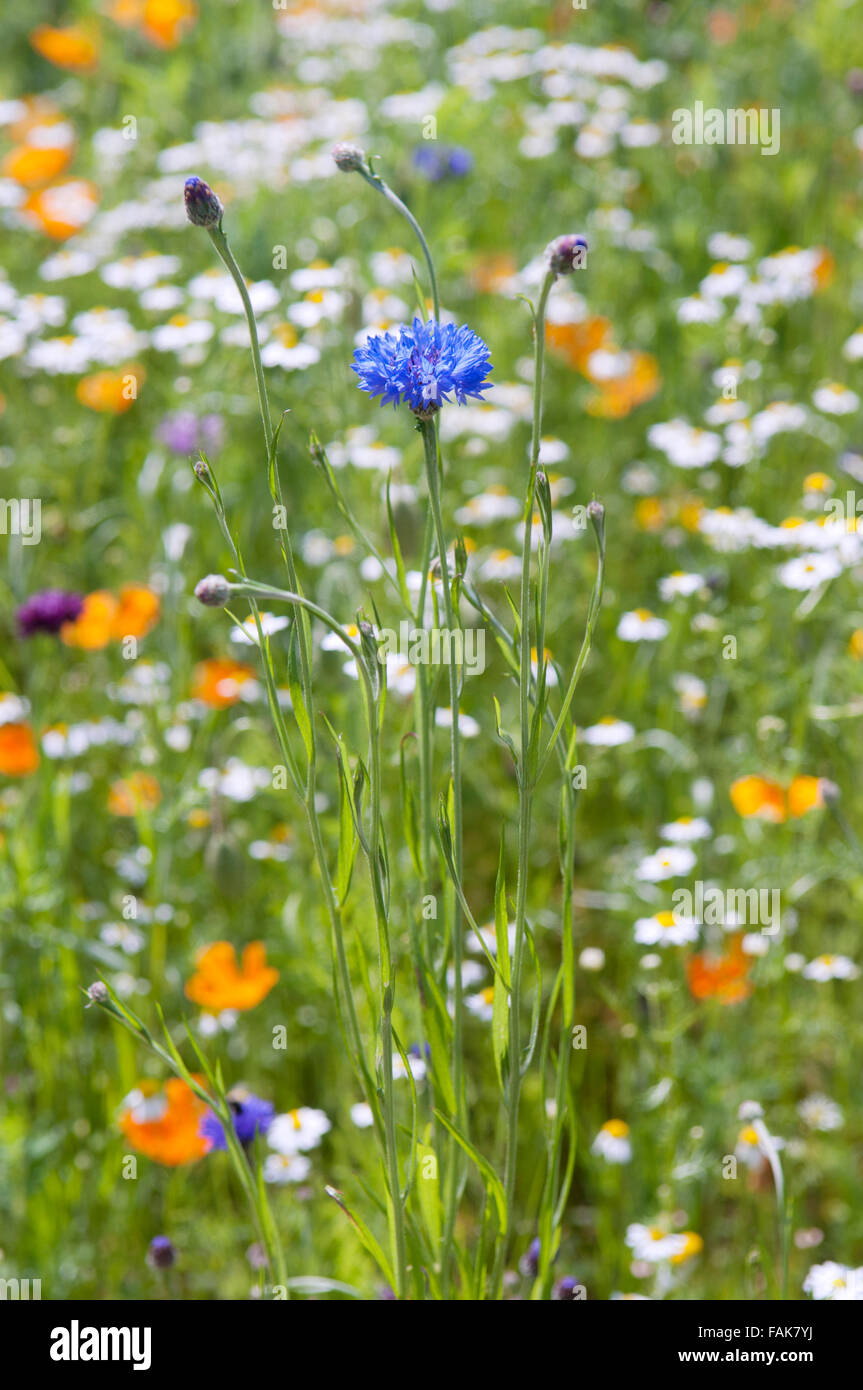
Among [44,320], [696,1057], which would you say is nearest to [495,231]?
[44,320]

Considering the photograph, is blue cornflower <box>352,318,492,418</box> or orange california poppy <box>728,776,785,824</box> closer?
blue cornflower <box>352,318,492,418</box>

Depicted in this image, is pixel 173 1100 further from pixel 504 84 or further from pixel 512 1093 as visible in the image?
pixel 504 84

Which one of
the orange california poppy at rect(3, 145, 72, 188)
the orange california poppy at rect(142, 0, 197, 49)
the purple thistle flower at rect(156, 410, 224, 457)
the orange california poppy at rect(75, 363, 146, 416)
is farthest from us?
the orange california poppy at rect(142, 0, 197, 49)

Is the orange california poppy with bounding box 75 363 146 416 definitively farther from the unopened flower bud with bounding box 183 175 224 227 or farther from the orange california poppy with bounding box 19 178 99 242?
the unopened flower bud with bounding box 183 175 224 227

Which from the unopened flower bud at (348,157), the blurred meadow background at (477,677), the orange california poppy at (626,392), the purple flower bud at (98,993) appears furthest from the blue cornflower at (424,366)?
the orange california poppy at (626,392)

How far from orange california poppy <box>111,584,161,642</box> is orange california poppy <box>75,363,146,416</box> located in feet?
0.87

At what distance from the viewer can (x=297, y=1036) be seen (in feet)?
4.77

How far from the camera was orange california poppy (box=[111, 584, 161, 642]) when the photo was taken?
1.60 meters

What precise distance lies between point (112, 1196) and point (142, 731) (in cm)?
52

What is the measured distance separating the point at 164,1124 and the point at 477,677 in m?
0.74

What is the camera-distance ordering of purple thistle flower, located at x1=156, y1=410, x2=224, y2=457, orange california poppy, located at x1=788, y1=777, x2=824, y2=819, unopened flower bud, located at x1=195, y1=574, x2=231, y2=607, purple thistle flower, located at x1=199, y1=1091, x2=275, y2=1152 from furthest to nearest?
1. purple thistle flower, located at x1=156, y1=410, x2=224, y2=457
2. orange california poppy, located at x1=788, y1=777, x2=824, y2=819
3. purple thistle flower, located at x1=199, y1=1091, x2=275, y2=1152
4. unopened flower bud, located at x1=195, y1=574, x2=231, y2=607

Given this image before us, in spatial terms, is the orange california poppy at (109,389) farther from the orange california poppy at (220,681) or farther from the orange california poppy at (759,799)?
the orange california poppy at (759,799)

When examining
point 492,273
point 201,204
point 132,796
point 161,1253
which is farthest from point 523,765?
point 492,273

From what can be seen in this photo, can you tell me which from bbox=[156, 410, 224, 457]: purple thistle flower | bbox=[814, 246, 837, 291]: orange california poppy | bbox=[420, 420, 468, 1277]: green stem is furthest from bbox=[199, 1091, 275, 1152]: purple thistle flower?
bbox=[814, 246, 837, 291]: orange california poppy
